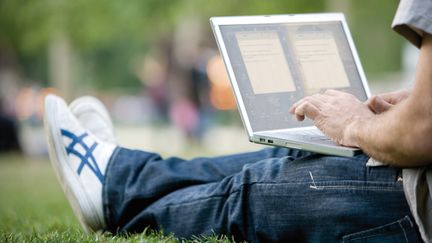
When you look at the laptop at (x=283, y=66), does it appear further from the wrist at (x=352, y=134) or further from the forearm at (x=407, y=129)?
the forearm at (x=407, y=129)

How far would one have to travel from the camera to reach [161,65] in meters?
20.1

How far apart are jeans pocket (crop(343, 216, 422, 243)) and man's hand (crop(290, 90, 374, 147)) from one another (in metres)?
0.28

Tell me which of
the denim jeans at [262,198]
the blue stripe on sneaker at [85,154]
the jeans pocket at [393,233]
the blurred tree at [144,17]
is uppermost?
the blurred tree at [144,17]

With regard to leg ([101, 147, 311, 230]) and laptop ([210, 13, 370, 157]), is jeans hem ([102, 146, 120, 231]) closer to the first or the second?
leg ([101, 147, 311, 230])

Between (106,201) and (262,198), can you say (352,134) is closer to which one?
(262,198)

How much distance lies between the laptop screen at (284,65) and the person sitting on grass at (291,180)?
7.6 inches

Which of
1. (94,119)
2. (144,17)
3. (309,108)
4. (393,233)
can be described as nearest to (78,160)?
(94,119)

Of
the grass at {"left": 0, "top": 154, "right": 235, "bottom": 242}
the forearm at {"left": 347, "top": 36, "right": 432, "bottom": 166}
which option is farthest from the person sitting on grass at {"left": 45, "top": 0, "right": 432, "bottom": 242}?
the grass at {"left": 0, "top": 154, "right": 235, "bottom": 242}

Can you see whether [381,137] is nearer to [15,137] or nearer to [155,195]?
[155,195]

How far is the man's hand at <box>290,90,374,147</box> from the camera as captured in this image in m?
2.72

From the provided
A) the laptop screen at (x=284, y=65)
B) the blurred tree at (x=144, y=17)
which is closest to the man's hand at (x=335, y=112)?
the laptop screen at (x=284, y=65)

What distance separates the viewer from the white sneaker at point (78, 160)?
327 cm

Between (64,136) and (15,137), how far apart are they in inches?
470

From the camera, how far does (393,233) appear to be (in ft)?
8.63
